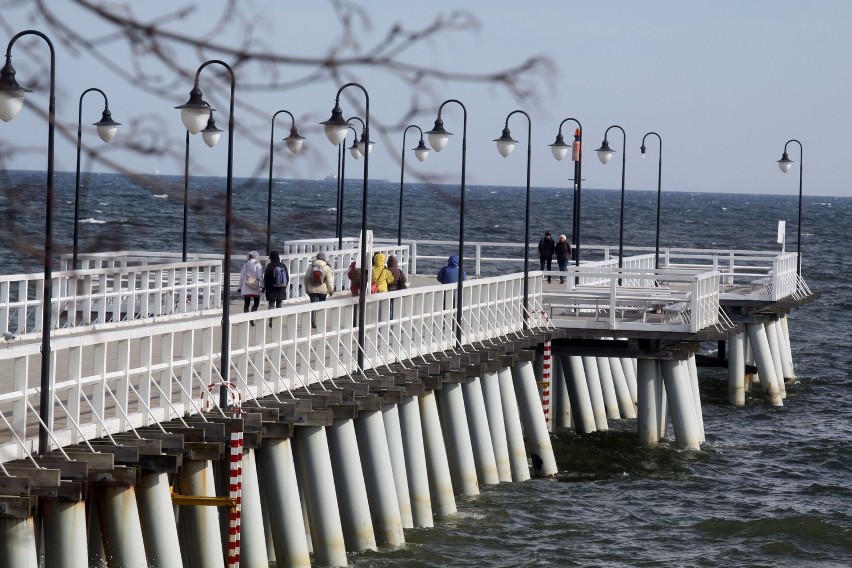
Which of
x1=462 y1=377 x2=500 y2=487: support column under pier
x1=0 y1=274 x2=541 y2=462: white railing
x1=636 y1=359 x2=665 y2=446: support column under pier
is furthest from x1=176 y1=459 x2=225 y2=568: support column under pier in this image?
x1=636 y1=359 x2=665 y2=446: support column under pier

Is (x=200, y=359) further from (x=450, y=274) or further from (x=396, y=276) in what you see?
(x=396, y=276)

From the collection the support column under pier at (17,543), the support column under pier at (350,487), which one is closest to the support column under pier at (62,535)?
the support column under pier at (17,543)

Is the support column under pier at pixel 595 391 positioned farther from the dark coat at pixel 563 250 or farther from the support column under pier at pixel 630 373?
the dark coat at pixel 563 250

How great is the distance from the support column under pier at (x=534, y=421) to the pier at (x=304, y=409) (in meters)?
0.03

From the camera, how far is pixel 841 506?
2408cm

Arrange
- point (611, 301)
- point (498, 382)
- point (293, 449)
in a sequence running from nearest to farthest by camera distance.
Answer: point (293, 449) < point (498, 382) < point (611, 301)

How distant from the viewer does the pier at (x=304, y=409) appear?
1266 centimetres

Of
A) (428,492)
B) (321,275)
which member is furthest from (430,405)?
(321,275)

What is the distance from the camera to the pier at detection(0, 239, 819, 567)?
41.5 ft

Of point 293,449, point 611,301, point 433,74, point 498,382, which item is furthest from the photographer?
point 611,301

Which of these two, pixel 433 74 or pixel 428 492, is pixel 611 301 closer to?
pixel 428 492

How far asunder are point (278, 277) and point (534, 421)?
478 centimetres

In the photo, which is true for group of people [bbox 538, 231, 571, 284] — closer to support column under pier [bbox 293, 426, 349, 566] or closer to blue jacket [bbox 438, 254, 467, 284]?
blue jacket [bbox 438, 254, 467, 284]

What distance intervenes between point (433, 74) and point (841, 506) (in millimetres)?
21466
